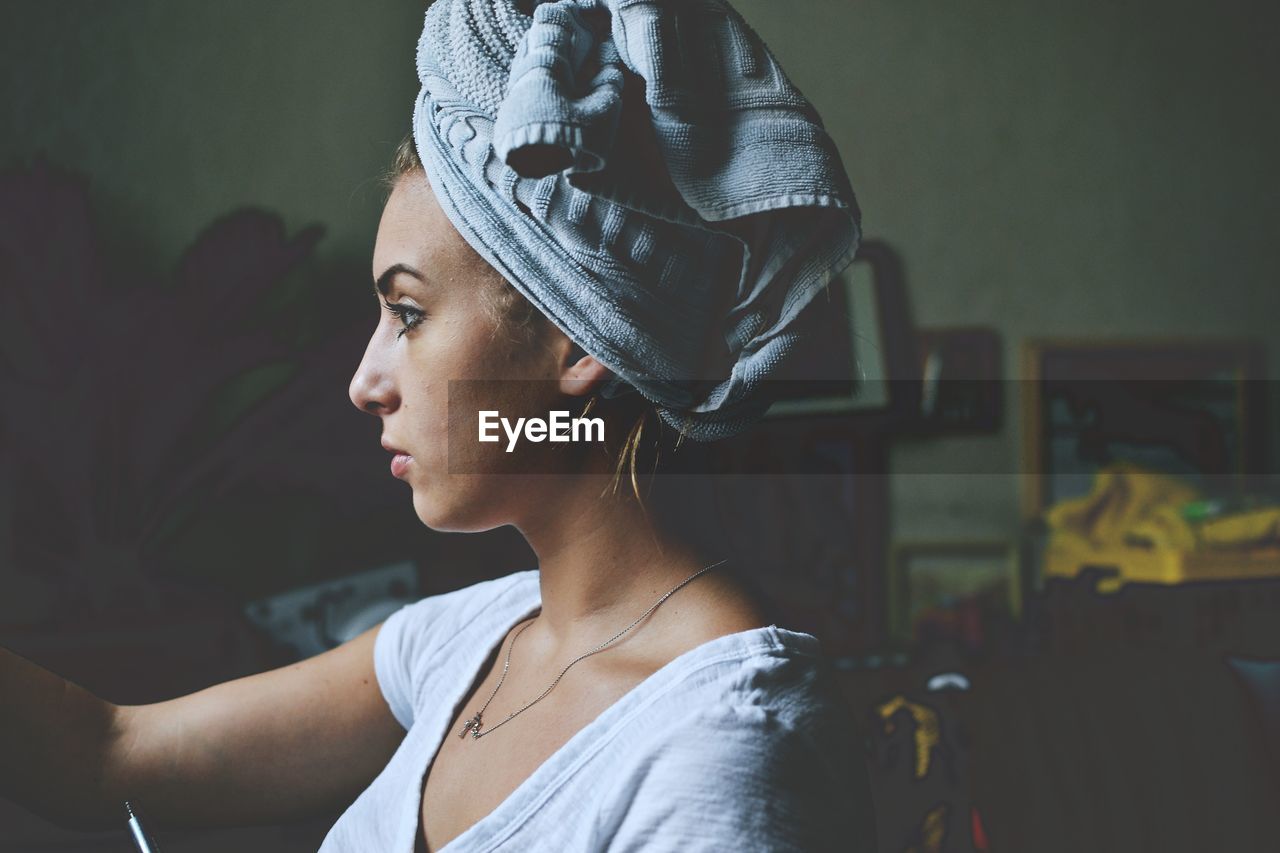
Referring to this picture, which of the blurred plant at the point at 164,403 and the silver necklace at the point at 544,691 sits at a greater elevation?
the blurred plant at the point at 164,403

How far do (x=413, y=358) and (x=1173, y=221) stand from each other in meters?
0.93

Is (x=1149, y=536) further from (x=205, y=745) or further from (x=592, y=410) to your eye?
(x=205, y=745)

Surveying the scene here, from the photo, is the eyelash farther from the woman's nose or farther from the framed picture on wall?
the framed picture on wall

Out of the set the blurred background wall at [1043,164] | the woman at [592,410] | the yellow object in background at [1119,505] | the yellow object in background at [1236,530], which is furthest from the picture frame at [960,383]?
the woman at [592,410]

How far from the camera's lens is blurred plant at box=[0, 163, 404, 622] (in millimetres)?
776

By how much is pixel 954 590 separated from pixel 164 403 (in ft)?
2.74

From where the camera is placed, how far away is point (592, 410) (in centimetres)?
57

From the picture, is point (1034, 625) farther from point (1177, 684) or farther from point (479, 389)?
point (479, 389)

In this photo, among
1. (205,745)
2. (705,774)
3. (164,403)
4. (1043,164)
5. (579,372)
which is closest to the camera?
(705,774)

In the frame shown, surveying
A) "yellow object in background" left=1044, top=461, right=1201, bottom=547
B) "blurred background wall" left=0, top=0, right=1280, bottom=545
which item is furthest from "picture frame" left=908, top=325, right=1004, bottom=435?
"yellow object in background" left=1044, top=461, right=1201, bottom=547

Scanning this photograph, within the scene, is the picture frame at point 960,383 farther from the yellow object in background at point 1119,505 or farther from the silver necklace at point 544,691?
the silver necklace at point 544,691

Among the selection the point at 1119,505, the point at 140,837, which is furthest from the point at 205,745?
the point at 1119,505

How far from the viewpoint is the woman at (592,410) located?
1.55 ft

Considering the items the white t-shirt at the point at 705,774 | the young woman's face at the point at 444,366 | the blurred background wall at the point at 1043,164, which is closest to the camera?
the white t-shirt at the point at 705,774
